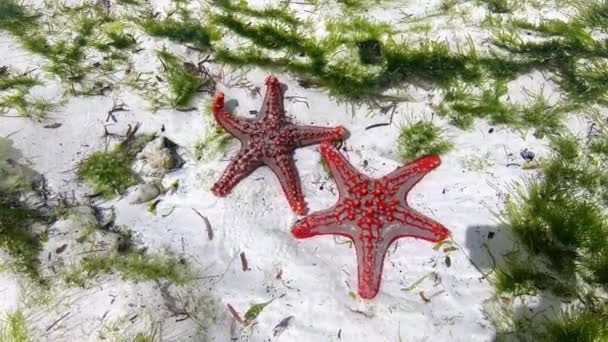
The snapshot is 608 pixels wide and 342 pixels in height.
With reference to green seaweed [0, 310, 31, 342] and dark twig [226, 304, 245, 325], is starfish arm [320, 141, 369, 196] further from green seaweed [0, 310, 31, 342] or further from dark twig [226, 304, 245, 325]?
green seaweed [0, 310, 31, 342]

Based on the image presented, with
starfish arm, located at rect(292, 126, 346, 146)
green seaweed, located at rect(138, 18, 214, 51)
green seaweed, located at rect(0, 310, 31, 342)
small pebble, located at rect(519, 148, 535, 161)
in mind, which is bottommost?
green seaweed, located at rect(0, 310, 31, 342)

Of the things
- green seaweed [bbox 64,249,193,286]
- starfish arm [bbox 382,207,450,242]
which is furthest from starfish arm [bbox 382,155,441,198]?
green seaweed [bbox 64,249,193,286]

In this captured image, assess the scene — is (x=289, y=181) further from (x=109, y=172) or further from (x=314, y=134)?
(x=109, y=172)

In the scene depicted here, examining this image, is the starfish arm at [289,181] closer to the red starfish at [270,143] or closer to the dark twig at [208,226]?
the red starfish at [270,143]

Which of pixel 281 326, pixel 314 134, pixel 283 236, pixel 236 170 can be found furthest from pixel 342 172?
pixel 281 326

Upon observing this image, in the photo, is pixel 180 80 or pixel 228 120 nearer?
pixel 228 120

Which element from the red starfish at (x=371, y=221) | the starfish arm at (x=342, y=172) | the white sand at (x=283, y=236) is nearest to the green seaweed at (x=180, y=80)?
the white sand at (x=283, y=236)

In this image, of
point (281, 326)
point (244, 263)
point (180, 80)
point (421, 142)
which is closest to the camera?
point (281, 326)
